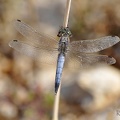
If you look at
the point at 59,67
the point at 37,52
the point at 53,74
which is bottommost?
the point at 59,67

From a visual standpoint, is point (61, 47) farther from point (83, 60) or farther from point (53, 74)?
point (53, 74)

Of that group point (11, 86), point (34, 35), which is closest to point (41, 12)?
point (11, 86)

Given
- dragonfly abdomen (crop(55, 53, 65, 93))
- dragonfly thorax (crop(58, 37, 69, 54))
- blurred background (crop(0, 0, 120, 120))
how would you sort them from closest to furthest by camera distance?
dragonfly abdomen (crop(55, 53, 65, 93)) → dragonfly thorax (crop(58, 37, 69, 54)) → blurred background (crop(0, 0, 120, 120))

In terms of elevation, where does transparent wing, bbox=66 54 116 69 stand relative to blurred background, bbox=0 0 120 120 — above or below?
below

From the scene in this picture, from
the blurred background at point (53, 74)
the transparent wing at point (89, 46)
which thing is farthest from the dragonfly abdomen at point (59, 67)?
the blurred background at point (53, 74)

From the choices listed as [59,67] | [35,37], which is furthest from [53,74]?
[59,67]

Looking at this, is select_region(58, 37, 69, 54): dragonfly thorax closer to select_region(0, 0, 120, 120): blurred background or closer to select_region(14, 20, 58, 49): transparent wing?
select_region(14, 20, 58, 49): transparent wing

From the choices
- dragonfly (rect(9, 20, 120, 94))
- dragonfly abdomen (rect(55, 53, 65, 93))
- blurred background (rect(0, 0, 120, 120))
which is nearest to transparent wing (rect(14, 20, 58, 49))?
dragonfly (rect(9, 20, 120, 94))
